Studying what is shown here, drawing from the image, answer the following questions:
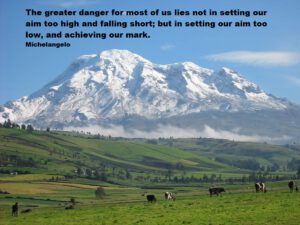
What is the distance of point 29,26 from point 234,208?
99.3 feet

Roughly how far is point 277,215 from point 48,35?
3102 cm

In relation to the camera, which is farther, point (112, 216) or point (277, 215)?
point (112, 216)

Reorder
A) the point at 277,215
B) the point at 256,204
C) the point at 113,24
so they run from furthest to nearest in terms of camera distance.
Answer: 1. the point at 256,204
2. the point at 113,24
3. the point at 277,215

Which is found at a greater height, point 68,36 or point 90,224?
point 68,36

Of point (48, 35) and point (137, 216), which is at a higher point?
point (48, 35)

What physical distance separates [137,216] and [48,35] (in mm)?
22342

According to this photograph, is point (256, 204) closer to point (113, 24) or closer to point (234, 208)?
point (234, 208)

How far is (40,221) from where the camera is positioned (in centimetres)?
6003

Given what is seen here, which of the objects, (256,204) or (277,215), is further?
(256,204)

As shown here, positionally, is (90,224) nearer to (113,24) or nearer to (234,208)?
(234,208)

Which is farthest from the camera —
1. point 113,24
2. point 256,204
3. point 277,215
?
point 256,204

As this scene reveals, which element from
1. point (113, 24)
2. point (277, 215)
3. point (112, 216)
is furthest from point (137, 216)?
point (113, 24)

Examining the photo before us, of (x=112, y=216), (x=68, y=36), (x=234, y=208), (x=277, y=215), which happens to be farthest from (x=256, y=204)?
(x=68, y=36)

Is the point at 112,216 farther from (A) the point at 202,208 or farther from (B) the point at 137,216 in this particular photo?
(A) the point at 202,208
